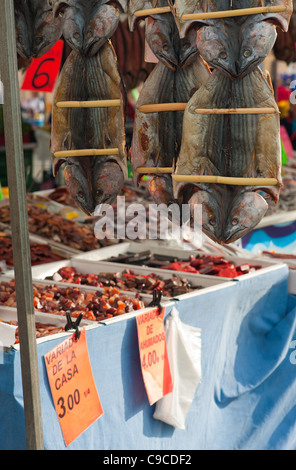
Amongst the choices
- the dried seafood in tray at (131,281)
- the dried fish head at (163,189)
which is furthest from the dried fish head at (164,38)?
the dried seafood in tray at (131,281)

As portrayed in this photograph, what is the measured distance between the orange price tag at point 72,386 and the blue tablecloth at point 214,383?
0.03 metres

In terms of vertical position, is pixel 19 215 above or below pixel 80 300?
above

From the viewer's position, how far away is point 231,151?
166 centimetres

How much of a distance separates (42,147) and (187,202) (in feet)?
23.1

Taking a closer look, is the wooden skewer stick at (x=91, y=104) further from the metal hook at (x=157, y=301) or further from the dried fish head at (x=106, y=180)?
the metal hook at (x=157, y=301)

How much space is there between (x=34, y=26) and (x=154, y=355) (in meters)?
1.46

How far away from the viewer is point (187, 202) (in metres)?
1.74

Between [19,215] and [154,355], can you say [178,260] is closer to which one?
[154,355]

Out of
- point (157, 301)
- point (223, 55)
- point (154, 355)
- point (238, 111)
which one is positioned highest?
point (223, 55)

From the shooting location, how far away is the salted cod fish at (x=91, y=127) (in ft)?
5.93

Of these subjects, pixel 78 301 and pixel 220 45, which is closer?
pixel 220 45

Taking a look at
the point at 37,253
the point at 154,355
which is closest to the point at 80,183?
the point at 154,355

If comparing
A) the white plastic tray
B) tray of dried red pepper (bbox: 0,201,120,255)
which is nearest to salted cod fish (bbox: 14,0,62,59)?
the white plastic tray
